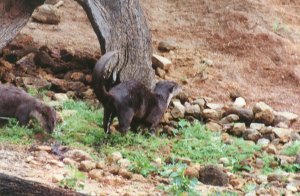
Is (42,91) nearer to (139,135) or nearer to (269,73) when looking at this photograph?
(139,135)

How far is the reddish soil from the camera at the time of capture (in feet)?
33.1

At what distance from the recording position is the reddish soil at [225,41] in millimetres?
10094

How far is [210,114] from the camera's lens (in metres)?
8.91

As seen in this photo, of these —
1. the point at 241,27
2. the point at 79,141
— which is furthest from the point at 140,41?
the point at 241,27

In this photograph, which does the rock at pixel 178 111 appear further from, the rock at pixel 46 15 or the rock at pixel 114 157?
the rock at pixel 46 15

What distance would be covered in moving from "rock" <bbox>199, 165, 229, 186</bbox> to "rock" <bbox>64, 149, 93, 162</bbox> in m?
1.02

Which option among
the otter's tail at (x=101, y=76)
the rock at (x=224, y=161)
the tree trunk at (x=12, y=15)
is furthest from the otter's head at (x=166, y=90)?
the tree trunk at (x=12, y=15)

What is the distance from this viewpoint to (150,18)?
11.8 metres

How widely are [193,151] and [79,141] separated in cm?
108

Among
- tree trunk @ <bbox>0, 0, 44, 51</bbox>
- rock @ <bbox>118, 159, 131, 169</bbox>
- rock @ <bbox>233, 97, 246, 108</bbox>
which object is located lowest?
rock @ <bbox>233, 97, 246, 108</bbox>

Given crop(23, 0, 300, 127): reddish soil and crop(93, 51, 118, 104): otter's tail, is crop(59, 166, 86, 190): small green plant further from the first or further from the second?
crop(23, 0, 300, 127): reddish soil

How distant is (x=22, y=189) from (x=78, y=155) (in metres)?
2.97

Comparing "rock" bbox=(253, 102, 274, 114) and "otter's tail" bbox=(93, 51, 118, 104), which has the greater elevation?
"otter's tail" bbox=(93, 51, 118, 104)

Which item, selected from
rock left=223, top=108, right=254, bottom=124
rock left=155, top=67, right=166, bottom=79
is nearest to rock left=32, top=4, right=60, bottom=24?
rock left=155, top=67, right=166, bottom=79
